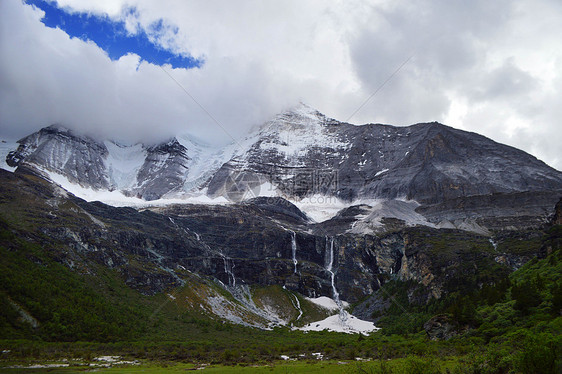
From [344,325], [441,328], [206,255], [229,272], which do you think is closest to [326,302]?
[344,325]

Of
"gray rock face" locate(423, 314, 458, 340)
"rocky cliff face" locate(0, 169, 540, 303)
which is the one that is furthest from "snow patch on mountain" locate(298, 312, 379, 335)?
"gray rock face" locate(423, 314, 458, 340)


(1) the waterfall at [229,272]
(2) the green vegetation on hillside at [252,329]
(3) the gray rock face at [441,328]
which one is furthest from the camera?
(1) the waterfall at [229,272]

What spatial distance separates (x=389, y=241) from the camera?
188 meters

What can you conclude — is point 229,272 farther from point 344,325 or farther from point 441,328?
point 441,328

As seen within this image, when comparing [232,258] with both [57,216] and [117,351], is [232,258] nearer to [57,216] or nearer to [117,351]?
[57,216]

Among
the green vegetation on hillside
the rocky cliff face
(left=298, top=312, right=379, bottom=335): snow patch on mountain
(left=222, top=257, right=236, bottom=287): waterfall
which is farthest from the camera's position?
(left=222, top=257, right=236, bottom=287): waterfall

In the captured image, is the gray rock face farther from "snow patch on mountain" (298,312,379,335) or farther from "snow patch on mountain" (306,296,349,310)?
"snow patch on mountain" (306,296,349,310)

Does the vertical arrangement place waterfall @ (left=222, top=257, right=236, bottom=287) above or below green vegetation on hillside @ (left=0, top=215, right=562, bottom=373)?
above

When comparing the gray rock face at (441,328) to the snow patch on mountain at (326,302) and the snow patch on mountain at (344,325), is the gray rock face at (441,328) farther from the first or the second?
the snow patch on mountain at (326,302)

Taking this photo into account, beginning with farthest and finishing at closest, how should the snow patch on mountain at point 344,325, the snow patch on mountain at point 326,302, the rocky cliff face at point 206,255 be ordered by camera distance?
the snow patch on mountain at point 326,302 < the rocky cliff face at point 206,255 < the snow patch on mountain at point 344,325

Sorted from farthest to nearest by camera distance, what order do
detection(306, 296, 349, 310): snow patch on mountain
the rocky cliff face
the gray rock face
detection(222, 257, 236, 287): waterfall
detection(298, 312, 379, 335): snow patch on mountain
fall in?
detection(222, 257, 236, 287): waterfall → detection(306, 296, 349, 310): snow patch on mountain → the rocky cliff face → detection(298, 312, 379, 335): snow patch on mountain → the gray rock face

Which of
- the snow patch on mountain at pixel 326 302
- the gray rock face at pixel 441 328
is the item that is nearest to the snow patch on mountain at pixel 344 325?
the snow patch on mountain at pixel 326 302

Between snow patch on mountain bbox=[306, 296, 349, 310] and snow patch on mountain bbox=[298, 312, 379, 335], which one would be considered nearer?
snow patch on mountain bbox=[298, 312, 379, 335]

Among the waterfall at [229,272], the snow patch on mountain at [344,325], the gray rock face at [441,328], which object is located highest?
the waterfall at [229,272]
